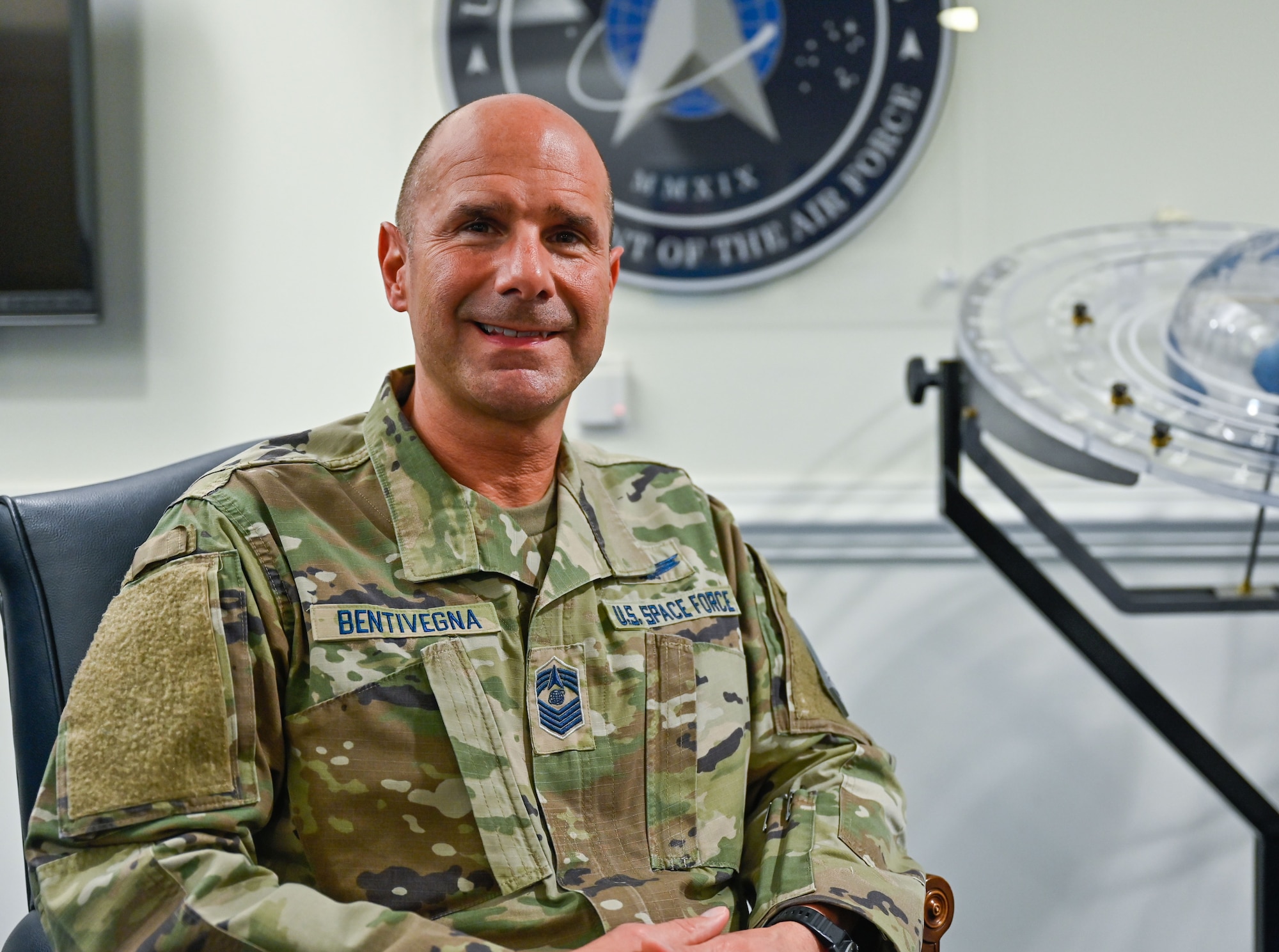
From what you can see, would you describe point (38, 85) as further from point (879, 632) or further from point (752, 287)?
point (879, 632)

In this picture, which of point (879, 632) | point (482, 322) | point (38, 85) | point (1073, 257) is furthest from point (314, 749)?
point (38, 85)

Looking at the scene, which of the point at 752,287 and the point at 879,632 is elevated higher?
the point at 752,287

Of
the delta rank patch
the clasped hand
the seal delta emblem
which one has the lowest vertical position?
the clasped hand

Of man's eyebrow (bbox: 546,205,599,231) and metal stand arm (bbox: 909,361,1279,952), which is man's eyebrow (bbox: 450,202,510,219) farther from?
metal stand arm (bbox: 909,361,1279,952)

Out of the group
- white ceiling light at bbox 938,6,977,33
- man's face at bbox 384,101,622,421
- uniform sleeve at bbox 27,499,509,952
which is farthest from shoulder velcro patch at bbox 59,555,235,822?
white ceiling light at bbox 938,6,977,33

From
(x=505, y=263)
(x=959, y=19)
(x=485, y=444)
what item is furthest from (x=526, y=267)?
(x=959, y=19)

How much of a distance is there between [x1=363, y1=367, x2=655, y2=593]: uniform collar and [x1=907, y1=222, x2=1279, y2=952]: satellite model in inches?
20.0

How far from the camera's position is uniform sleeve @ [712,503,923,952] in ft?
3.00

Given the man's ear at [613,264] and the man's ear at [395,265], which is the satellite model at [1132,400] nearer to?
the man's ear at [613,264]

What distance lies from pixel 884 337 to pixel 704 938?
43.2 inches

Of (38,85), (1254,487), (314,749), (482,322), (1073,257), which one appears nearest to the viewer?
(314,749)

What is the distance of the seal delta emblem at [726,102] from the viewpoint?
5.44ft

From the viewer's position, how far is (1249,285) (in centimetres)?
121

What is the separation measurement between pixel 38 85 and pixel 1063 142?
1.59m
